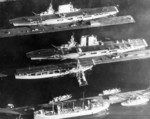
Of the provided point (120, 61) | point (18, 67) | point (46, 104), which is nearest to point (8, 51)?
point (18, 67)

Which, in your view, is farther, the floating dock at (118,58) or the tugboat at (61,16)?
the tugboat at (61,16)

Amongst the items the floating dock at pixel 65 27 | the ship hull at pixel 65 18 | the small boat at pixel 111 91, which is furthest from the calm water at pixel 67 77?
the ship hull at pixel 65 18

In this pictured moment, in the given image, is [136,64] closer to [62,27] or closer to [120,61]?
[120,61]

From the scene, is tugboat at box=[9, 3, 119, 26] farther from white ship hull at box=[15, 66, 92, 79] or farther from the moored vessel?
white ship hull at box=[15, 66, 92, 79]

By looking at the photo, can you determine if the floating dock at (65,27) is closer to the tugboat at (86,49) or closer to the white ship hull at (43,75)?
the tugboat at (86,49)

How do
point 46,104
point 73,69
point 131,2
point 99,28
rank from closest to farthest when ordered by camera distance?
1. point 46,104
2. point 73,69
3. point 99,28
4. point 131,2

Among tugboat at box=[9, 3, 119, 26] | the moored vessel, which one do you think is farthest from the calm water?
tugboat at box=[9, 3, 119, 26]
